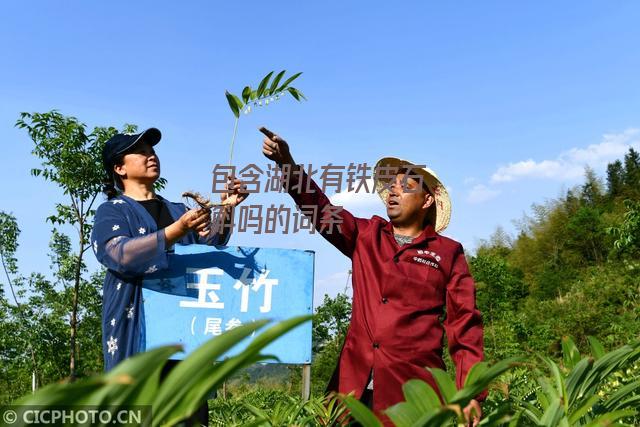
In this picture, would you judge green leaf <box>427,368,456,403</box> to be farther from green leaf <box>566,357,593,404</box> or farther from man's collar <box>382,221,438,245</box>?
man's collar <box>382,221,438,245</box>

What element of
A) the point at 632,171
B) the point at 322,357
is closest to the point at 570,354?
the point at 322,357

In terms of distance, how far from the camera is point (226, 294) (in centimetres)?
272

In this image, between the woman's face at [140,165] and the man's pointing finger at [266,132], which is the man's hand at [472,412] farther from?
the woman's face at [140,165]

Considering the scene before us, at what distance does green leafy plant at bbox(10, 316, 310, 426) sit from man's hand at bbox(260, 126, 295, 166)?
1976 mm

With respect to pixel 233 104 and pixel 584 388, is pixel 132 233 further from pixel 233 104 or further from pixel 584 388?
pixel 584 388

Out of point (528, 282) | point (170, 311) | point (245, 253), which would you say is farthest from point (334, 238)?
point (528, 282)

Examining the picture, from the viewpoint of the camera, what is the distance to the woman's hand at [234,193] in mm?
2826

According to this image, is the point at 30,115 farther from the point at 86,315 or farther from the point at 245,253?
the point at 245,253

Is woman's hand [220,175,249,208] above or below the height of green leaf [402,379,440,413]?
above

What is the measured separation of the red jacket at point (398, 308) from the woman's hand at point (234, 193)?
0.80 feet

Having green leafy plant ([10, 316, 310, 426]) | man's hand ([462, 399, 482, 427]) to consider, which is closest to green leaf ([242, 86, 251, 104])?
man's hand ([462, 399, 482, 427])

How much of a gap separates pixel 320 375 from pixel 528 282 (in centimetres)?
3540

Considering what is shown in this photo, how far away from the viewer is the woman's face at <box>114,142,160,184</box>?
284cm

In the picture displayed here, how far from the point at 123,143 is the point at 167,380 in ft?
7.40
